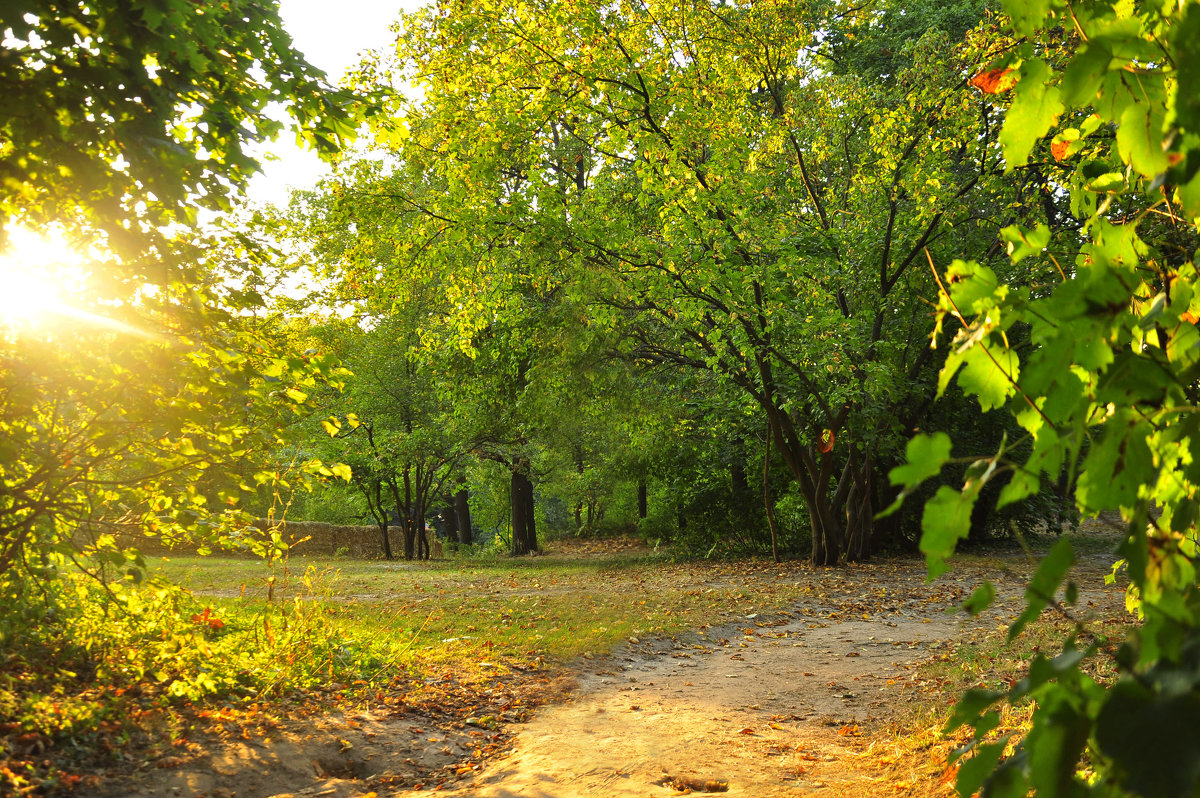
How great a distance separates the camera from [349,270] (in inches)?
458

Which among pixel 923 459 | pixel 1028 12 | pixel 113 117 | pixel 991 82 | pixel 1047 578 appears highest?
pixel 113 117

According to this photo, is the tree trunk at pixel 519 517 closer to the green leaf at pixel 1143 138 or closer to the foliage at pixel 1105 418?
the foliage at pixel 1105 418

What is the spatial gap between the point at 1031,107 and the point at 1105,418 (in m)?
0.51

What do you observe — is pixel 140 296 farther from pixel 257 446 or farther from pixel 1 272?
pixel 257 446

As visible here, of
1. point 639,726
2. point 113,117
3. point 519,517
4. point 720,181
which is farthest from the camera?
point 519,517

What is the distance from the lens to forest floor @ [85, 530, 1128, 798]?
3633 mm

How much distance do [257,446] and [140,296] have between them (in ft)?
3.13

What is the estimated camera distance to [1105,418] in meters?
1.21

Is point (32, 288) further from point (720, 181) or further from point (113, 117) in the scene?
point (720, 181)

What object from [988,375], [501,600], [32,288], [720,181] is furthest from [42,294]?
[720,181]

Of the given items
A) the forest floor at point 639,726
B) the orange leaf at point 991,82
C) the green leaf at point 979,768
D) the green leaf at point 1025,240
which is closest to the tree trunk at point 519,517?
the forest floor at point 639,726

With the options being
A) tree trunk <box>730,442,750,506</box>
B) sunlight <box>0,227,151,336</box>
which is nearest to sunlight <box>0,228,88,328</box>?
sunlight <box>0,227,151,336</box>

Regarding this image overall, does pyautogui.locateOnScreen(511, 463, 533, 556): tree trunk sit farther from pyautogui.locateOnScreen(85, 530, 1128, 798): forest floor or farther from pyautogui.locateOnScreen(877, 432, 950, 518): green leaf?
pyautogui.locateOnScreen(877, 432, 950, 518): green leaf

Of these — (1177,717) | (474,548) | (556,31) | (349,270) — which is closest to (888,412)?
(556,31)
